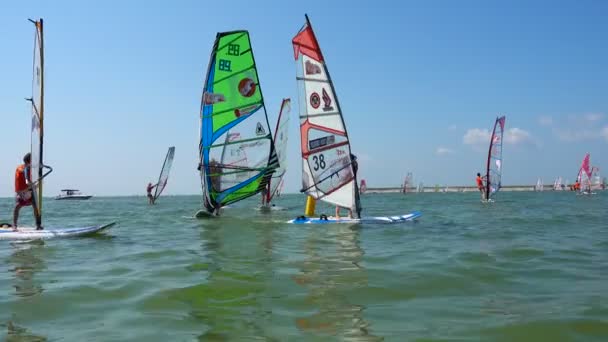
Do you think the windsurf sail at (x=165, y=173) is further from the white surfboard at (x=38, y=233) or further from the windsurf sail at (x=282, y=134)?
the white surfboard at (x=38, y=233)

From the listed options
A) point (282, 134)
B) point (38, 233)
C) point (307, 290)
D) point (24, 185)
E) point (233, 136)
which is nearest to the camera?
point (307, 290)

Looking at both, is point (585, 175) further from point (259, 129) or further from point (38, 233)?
point (38, 233)

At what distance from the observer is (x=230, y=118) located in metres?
17.2

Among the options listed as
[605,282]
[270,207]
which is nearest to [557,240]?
[605,282]

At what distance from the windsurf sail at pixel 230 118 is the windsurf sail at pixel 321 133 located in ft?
9.16

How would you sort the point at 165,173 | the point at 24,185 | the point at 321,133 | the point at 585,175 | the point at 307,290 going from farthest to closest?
the point at 585,175
the point at 165,173
the point at 321,133
the point at 24,185
the point at 307,290

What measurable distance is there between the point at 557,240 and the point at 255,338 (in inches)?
350

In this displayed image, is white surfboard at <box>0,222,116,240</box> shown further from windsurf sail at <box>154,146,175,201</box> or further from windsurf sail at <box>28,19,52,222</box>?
windsurf sail at <box>154,146,175,201</box>

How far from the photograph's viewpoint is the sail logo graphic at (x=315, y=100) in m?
14.9

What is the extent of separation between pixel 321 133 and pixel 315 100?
104 cm

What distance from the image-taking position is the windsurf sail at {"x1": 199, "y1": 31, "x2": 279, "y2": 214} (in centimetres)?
1702

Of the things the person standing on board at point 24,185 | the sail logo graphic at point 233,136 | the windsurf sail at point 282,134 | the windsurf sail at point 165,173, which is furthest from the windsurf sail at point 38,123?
the windsurf sail at point 165,173

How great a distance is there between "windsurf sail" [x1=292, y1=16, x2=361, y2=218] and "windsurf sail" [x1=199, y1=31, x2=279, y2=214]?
279 centimetres

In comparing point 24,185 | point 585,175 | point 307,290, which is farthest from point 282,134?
point 585,175
